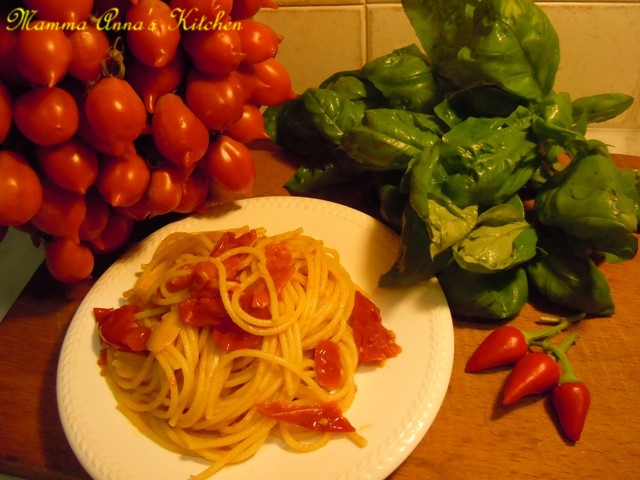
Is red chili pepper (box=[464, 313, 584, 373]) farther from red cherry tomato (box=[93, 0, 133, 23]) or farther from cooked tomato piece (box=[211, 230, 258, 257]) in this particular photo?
red cherry tomato (box=[93, 0, 133, 23])

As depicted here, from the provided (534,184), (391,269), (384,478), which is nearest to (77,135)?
(391,269)

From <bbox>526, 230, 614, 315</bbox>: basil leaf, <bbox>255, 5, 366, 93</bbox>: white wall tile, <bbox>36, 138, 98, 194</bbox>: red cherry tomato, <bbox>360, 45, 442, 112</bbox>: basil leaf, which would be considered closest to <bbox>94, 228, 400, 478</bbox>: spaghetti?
<bbox>36, 138, 98, 194</bbox>: red cherry tomato

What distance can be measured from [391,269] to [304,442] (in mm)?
379

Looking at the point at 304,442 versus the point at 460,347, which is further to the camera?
the point at 460,347

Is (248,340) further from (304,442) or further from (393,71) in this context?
(393,71)

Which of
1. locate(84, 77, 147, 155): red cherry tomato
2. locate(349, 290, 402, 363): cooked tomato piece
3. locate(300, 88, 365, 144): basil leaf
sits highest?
locate(84, 77, 147, 155): red cherry tomato

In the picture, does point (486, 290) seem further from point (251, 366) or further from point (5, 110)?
point (5, 110)

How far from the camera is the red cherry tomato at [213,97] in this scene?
1.19 metres

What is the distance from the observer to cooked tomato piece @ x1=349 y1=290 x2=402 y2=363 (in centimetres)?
114

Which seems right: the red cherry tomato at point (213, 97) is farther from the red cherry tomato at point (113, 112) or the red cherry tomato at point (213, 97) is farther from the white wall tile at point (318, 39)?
the white wall tile at point (318, 39)

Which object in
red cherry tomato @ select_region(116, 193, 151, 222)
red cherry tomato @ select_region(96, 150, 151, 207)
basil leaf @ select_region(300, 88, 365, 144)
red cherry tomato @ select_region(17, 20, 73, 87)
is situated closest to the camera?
red cherry tomato @ select_region(17, 20, 73, 87)

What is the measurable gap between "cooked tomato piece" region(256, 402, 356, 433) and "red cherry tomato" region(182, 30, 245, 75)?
0.62 metres

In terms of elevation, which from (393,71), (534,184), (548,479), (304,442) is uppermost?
(393,71)

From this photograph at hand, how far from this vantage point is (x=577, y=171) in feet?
3.82
